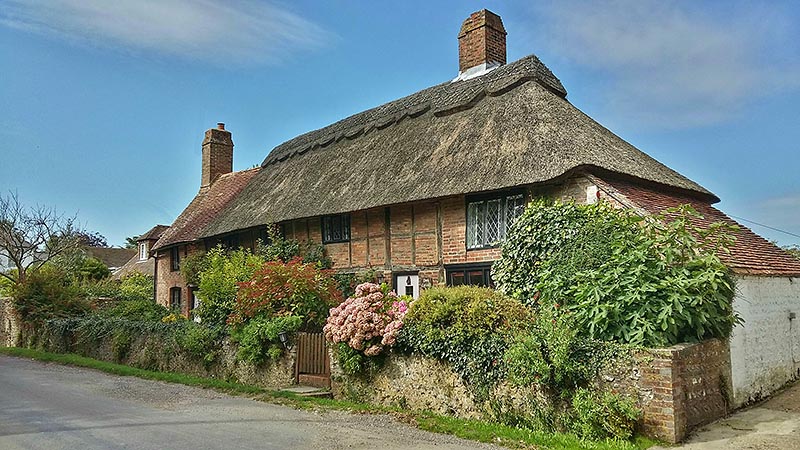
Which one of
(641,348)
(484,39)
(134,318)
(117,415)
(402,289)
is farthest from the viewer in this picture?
(134,318)

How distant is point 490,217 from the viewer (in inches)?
516

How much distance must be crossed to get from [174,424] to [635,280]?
653 cm

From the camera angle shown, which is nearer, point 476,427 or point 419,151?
point 476,427

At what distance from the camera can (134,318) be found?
19297mm

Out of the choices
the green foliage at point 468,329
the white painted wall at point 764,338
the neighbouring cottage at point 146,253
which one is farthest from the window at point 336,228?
the neighbouring cottage at point 146,253

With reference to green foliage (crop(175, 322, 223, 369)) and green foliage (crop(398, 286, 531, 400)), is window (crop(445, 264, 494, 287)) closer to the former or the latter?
green foliage (crop(398, 286, 531, 400))

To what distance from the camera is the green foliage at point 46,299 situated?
20.3 metres

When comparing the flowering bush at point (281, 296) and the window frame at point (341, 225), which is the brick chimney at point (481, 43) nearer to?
the window frame at point (341, 225)

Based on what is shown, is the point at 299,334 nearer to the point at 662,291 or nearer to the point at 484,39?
the point at 662,291

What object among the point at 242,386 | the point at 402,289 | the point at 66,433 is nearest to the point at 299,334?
the point at 242,386

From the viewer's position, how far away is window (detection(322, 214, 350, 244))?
16.3 m

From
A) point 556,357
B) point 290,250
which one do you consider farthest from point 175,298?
point 556,357

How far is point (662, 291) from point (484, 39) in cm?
1101

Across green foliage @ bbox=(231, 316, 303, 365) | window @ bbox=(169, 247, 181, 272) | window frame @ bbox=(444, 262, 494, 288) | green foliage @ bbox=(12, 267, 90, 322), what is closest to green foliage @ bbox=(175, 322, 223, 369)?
green foliage @ bbox=(231, 316, 303, 365)
